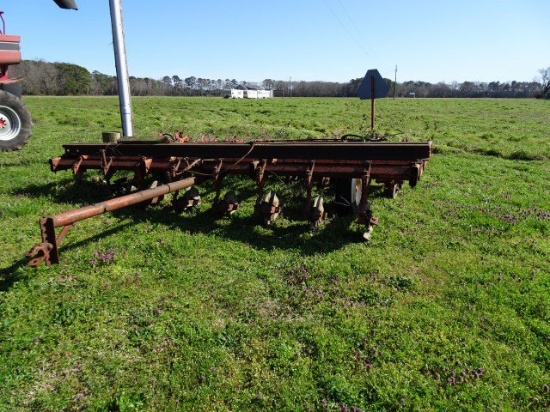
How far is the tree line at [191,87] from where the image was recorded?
6846 centimetres

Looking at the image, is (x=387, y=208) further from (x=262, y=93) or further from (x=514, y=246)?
(x=262, y=93)

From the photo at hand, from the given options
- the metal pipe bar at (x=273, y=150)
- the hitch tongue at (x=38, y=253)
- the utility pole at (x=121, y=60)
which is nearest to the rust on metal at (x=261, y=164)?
the metal pipe bar at (x=273, y=150)

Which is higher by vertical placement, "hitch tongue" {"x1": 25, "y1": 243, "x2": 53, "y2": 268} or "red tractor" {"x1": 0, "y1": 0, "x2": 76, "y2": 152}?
"red tractor" {"x1": 0, "y1": 0, "x2": 76, "y2": 152}

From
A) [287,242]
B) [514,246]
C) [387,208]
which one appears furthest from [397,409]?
[387,208]

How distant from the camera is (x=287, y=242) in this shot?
5.93 meters

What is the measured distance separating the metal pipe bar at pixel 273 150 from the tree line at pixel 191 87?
109ft

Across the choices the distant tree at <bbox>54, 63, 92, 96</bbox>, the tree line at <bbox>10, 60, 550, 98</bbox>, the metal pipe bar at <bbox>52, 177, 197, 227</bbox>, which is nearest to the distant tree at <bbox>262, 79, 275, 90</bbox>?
the tree line at <bbox>10, 60, 550, 98</bbox>

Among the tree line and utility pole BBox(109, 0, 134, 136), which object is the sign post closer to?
utility pole BBox(109, 0, 134, 136)

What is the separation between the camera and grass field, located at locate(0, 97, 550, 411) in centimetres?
323

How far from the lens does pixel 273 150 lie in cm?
663

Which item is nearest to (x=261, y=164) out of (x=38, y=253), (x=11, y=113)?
(x=38, y=253)

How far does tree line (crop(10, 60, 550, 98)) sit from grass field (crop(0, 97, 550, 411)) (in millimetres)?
34111

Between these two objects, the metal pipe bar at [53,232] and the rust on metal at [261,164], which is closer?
the metal pipe bar at [53,232]

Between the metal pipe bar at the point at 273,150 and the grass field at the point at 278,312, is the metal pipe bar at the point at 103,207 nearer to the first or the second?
the grass field at the point at 278,312
